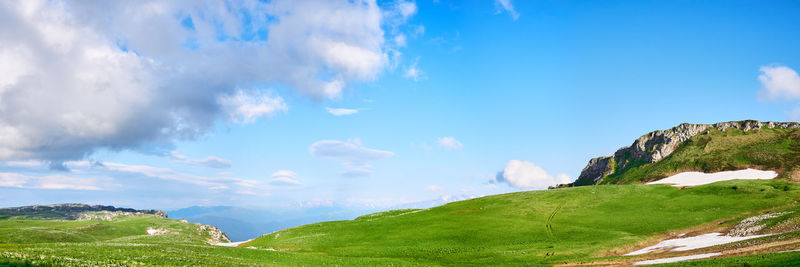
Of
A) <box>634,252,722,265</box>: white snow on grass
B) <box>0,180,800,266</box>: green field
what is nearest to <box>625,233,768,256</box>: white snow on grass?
<box>0,180,800,266</box>: green field

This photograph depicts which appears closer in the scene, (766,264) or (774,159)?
(766,264)

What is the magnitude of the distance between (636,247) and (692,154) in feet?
499

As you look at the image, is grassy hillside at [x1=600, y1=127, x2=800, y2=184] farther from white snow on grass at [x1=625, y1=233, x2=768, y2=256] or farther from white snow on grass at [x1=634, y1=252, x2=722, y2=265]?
white snow on grass at [x1=634, y1=252, x2=722, y2=265]

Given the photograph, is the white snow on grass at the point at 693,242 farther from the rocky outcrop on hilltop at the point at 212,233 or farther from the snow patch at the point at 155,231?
the snow patch at the point at 155,231

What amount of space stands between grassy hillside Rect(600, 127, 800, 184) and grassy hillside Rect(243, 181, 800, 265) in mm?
57564

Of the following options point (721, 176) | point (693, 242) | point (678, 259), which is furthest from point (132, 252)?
point (721, 176)

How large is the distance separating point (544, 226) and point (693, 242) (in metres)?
24.4

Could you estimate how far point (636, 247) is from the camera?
178 feet

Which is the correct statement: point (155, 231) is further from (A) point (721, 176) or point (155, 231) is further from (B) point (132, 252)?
(A) point (721, 176)

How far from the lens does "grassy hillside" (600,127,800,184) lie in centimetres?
12431

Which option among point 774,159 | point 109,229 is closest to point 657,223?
point 774,159

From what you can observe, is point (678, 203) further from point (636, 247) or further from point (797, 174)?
point (797, 174)

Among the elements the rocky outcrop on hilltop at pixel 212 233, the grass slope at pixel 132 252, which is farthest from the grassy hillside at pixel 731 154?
the rocky outcrop on hilltop at pixel 212 233

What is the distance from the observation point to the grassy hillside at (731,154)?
12431cm
